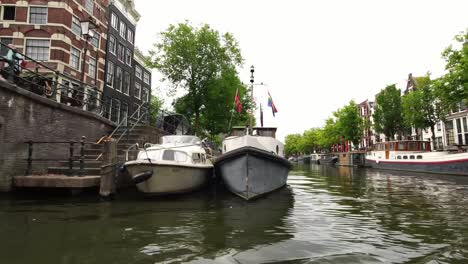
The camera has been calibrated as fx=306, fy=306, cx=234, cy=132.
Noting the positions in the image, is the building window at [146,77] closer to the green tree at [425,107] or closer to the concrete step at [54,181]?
the concrete step at [54,181]

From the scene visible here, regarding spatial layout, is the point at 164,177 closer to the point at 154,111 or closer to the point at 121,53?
the point at 154,111

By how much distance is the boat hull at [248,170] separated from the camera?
10.4m

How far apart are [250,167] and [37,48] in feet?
68.1

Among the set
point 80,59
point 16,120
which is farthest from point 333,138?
point 16,120

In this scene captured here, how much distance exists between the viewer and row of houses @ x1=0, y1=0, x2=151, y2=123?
22.4m

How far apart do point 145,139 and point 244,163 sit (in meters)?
5.86

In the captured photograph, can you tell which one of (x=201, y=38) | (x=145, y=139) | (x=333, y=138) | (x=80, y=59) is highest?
(x=201, y=38)

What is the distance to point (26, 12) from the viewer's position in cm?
2273

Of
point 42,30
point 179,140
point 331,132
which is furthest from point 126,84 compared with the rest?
point 331,132

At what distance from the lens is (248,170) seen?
10.4 meters

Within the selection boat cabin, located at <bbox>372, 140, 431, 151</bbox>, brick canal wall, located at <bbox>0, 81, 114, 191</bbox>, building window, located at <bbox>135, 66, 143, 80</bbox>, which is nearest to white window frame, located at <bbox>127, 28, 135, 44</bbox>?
building window, located at <bbox>135, 66, 143, 80</bbox>

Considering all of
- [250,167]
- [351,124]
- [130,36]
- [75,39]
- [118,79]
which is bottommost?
[250,167]

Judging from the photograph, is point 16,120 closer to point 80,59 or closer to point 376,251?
point 376,251

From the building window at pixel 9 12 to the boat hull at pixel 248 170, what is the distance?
21823 mm
